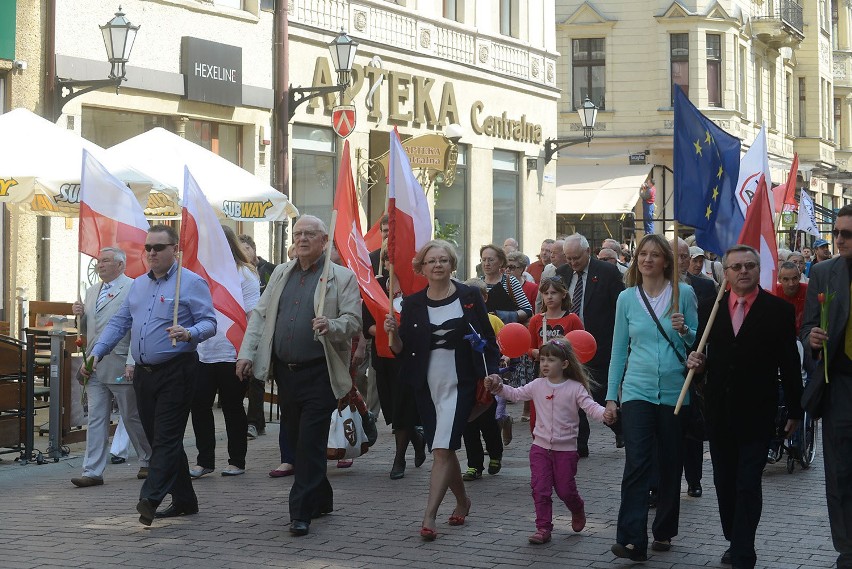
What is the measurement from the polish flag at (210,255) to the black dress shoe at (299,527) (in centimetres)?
196

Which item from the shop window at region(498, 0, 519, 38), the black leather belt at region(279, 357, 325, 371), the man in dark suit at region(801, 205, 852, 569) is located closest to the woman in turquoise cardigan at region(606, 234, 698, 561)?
the man in dark suit at region(801, 205, 852, 569)

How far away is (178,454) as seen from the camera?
9.01m

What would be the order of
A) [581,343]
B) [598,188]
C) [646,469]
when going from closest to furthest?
[646,469]
[581,343]
[598,188]

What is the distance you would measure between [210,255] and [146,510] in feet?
7.04

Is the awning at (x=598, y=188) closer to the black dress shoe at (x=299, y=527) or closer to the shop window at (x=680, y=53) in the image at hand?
the shop window at (x=680, y=53)

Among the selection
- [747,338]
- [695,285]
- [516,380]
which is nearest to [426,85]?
[516,380]

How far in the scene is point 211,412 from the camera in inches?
437

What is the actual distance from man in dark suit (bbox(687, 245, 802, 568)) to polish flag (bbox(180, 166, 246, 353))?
→ 3.91 meters

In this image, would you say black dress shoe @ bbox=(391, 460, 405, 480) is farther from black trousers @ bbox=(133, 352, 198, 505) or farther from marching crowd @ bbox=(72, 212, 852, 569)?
black trousers @ bbox=(133, 352, 198, 505)

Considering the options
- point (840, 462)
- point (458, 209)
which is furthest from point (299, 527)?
point (458, 209)

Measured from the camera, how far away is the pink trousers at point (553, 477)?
27.8 ft

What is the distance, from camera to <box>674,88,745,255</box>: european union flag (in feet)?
27.5

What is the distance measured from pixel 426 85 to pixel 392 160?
16332 mm

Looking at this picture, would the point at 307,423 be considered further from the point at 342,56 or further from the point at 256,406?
the point at 342,56
